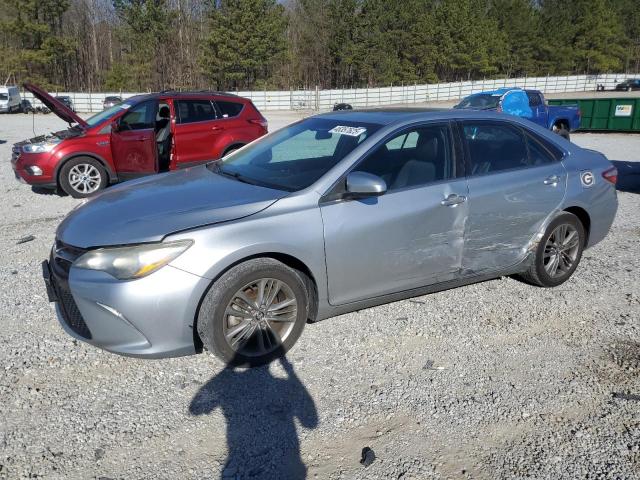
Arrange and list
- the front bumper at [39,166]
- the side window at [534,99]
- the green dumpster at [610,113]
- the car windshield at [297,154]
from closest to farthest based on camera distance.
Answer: the car windshield at [297,154] < the front bumper at [39,166] < the side window at [534,99] < the green dumpster at [610,113]

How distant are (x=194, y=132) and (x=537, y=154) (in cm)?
600

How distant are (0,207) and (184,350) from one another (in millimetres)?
6224

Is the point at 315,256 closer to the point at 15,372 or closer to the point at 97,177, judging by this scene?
the point at 15,372

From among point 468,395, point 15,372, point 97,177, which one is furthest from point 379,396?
point 97,177

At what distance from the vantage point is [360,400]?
10.7ft

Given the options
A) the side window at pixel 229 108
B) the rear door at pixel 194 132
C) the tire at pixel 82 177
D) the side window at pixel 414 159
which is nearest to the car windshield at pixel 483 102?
the side window at pixel 229 108

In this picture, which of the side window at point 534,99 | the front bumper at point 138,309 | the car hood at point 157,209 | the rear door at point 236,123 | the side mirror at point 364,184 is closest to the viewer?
the front bumper at point 138,309

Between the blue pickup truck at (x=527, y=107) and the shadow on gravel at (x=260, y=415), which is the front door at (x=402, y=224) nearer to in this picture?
the shadow on gravel at (x=260, y=415)

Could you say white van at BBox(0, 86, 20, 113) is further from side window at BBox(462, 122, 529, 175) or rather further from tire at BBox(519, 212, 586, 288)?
tire at BBox(519, 212, 586, 288)

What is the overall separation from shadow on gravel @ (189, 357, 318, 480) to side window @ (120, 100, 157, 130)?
6.49m

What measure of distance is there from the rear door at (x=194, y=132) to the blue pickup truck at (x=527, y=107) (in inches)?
352

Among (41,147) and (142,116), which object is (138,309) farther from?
(142,116)

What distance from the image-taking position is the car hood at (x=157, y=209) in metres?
3.30

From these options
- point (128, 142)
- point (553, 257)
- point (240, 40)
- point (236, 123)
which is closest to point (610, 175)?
point (553, 257)
